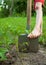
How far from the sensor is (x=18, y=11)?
55.6 ft

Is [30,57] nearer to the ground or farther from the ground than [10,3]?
farther from the ground

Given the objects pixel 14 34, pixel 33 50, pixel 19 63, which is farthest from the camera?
pixel 33 50

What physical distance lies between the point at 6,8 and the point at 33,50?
45.7 ft

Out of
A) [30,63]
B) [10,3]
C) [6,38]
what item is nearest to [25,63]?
[30,63]

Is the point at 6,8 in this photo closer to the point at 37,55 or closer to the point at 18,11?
the point at 18,11

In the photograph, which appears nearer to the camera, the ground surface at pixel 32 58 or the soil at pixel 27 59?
the soil at pixel 27 59

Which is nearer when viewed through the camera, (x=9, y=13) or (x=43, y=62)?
(x=43, y=62)

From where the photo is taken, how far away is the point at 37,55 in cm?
388

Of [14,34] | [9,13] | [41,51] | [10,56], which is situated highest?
[14,34]

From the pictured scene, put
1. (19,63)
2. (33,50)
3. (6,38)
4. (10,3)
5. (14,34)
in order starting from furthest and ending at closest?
1. (10,3)
2. (33,50)
3. (19,63)
4. (14,34)
5. (6,38)

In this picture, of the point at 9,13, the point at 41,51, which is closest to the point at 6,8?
the point at 9,13

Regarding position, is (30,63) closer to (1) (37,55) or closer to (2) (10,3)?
(1) (37,55)

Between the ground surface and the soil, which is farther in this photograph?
the ground surface

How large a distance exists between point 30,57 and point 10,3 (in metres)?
13.3
